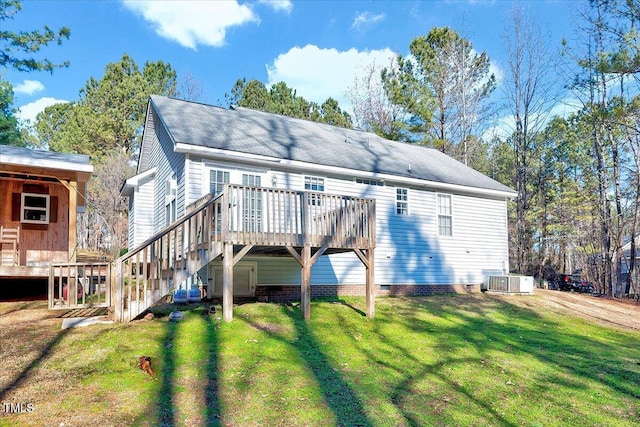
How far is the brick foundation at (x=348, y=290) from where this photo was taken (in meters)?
12.5

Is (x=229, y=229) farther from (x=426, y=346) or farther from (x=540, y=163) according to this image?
(x=540, y=163)

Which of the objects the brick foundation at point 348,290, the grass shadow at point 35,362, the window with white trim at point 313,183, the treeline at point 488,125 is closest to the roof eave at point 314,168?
the window with white trim at point 313,183

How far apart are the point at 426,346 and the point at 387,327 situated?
1295 mm

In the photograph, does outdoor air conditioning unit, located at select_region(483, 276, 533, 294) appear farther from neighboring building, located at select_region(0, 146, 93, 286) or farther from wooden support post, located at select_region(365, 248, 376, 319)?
neighboring building, located at select_region(0, 146, 93, 286)

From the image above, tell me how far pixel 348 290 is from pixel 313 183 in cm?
337

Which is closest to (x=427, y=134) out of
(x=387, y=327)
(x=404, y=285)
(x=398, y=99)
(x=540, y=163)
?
(x=398, y=99)

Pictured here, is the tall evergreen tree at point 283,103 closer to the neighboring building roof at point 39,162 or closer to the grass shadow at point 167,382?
the neighboring building roof at point 39,162

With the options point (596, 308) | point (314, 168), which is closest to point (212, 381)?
point (314, 168)

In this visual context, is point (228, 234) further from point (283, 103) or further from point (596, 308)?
point (283, 103)

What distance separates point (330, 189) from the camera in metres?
13.5

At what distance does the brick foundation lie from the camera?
12492 mm

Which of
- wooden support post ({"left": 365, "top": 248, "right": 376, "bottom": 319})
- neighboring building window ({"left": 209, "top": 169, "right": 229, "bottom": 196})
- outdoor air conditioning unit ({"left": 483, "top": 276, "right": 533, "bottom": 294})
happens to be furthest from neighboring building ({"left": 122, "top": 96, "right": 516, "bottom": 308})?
wooden support post ({"left": 365, "top": 248, "right": 376, "bottom": 319})

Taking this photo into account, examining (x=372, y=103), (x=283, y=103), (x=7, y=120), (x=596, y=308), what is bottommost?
(x=596, y=308)

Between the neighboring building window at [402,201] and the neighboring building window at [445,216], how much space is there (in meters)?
1.50
